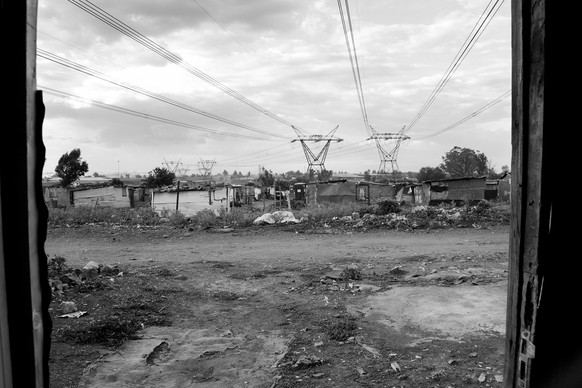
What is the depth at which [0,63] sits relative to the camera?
43.1 inches

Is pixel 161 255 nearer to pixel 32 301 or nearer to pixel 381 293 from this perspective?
pixel 381 293

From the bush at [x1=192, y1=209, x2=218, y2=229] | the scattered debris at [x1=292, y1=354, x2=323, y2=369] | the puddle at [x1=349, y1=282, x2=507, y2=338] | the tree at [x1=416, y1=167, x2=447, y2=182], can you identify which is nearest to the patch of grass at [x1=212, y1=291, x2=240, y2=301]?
the puddle at [x1=349, y1=282, x2=507, y2=338]

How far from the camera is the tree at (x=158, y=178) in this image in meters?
42.7

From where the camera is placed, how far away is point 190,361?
13.9 ft

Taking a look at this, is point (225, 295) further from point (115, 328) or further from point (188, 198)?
point (188, 198)

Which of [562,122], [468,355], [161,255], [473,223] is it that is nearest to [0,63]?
[562,122]

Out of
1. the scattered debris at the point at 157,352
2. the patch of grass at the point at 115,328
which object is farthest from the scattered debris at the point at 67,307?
the scattered debris at the point at 157,352

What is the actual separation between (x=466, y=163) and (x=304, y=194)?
25.9 meters

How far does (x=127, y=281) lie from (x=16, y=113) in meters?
6.57

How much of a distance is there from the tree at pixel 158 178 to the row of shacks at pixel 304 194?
6.66 feet

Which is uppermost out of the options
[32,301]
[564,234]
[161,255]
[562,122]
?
[562,122]

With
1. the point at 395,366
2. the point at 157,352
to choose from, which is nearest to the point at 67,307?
the point at 157,352

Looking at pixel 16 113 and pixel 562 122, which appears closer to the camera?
pixel 16 113

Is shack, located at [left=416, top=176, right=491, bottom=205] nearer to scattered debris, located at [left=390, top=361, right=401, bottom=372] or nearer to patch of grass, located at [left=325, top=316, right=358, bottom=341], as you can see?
patch of grass, located at [left=325, top=316, right=358, bottom=341]
